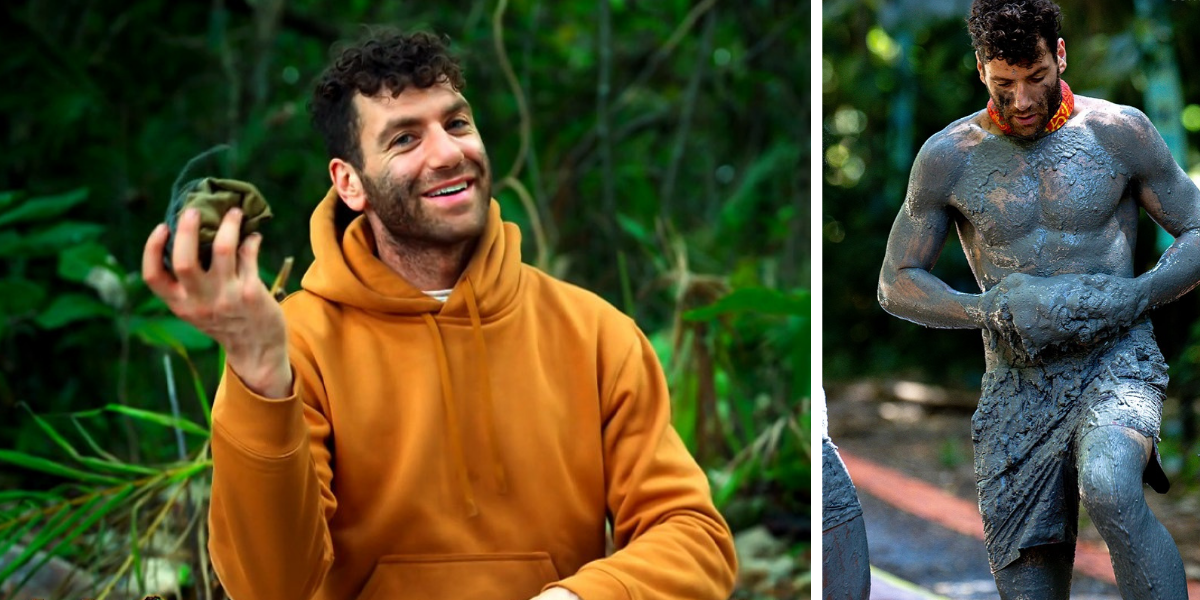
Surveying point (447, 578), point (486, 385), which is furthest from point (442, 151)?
point (447, 578)

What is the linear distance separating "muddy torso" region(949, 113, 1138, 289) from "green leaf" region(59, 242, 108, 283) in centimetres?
285

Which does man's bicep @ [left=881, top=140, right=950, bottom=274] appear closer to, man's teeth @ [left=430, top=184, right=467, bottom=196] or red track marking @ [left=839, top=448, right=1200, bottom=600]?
man's teeth @ [left=430, top=184, right=467, bottom=196]

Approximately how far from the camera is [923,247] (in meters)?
3.11

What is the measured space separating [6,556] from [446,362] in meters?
1.88

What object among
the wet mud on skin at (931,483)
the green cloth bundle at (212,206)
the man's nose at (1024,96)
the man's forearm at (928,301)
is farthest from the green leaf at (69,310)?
the wet mud on skin at (931,483)

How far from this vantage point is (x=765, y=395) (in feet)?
17.5

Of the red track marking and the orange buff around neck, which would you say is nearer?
the orange buff around neck

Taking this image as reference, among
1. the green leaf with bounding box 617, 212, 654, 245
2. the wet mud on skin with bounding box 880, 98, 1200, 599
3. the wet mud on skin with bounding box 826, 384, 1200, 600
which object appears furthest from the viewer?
the wet mud on skin with bounding box 826, 384, 1200, 600

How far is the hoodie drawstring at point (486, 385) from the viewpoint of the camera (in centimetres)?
269

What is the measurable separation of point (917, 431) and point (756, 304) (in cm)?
431

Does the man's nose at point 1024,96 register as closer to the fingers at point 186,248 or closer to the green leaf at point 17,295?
the fingers at point 186,248

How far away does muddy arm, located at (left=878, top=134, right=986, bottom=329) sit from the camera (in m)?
3.04

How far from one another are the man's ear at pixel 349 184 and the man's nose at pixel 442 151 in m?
0.17

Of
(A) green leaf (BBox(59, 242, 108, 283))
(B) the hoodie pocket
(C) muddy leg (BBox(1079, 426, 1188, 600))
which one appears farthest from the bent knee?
(A) green leaf (BBox(59, 242, 108, 283))
